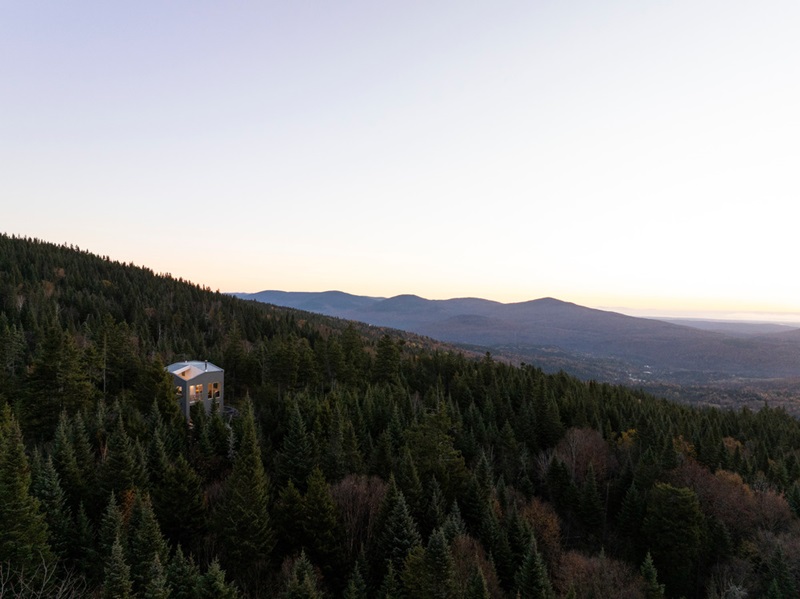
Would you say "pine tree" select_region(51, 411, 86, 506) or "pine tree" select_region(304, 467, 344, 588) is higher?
"pine tree" select_region(51, 411, 86, 506)

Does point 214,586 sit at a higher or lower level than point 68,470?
lower

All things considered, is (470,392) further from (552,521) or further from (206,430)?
(206,430)

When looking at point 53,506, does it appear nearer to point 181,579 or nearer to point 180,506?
point 180,506

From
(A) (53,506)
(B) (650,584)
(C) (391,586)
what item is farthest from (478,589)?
(A) (53,506)

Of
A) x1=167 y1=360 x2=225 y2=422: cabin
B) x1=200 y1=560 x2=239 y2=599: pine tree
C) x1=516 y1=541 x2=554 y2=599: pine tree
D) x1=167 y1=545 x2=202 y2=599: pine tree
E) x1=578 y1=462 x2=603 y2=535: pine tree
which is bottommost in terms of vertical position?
x1=578 y1=462 x2=603 y2=535: pine tree

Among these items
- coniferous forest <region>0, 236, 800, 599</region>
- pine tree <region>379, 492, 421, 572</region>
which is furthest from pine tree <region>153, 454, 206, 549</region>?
pine tree <region>379, 492, 421, 572</region>

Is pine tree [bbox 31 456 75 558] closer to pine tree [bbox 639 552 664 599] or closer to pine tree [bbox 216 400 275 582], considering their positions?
pine tree [bbox 216 400 275 582]

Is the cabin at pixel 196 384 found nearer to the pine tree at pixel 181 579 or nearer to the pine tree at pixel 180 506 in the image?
the pine tree at pixel 180 506
